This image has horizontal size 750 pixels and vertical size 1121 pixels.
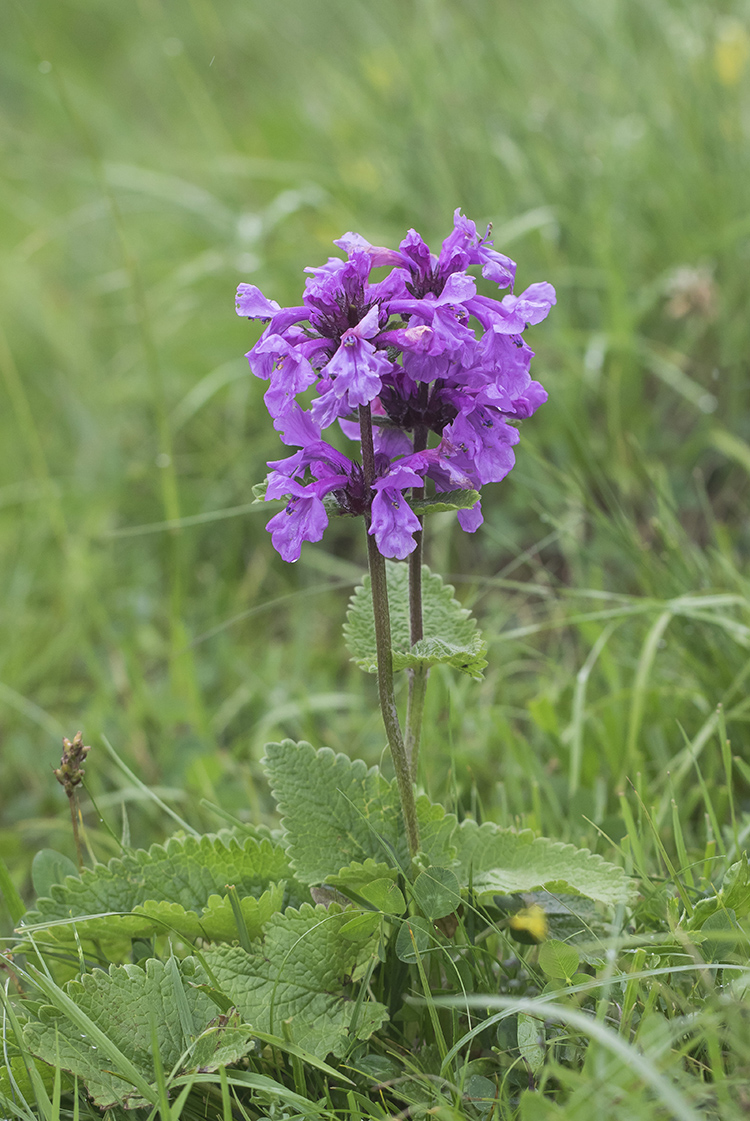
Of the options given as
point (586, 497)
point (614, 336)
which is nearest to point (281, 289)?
point (614, 336)

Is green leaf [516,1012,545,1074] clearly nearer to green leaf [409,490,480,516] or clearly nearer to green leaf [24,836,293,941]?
green leaf [24,836,293,941]

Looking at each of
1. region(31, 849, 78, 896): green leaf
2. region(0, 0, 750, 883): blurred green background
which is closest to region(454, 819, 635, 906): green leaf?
region(0, 0, 750, 883): blurred green background

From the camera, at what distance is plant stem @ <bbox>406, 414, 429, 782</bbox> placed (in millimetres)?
1279

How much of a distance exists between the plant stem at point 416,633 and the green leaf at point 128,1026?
0.44 metres

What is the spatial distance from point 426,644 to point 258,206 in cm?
386

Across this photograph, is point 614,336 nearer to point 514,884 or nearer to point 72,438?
point 514,884

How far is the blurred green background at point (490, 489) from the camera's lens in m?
1.96

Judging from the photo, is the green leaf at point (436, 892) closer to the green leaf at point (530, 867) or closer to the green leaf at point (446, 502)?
the green leaf at point (530, 867)

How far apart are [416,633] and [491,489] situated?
68.1 inches

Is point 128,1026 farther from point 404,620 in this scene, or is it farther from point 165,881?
point 404,620

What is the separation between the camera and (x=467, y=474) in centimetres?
123

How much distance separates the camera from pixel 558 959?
1.22 metres

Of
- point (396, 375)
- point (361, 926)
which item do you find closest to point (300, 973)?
point (361, 926)

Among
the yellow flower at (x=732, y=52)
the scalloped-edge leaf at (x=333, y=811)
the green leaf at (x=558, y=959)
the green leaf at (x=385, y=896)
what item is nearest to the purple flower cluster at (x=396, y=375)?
the scalloped-edge leaf at (x=333, y=811)
